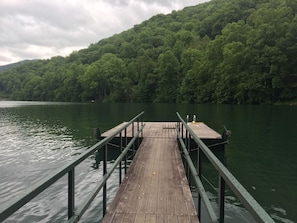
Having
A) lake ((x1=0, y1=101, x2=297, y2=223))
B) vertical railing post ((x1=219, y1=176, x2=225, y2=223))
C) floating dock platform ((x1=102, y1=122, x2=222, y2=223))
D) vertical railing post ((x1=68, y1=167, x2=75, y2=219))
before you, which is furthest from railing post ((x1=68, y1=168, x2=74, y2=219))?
lake ((x1=0, y1=101, x2=297, y2=223))

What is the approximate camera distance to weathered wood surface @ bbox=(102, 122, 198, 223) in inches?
180

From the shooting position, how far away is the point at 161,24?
523 feet

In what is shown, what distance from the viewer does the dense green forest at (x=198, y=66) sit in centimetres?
6231

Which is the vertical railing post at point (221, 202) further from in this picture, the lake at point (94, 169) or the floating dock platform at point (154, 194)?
the lake at point (94, 169)

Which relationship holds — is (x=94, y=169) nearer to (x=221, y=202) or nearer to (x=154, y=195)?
(x=154, y=195)

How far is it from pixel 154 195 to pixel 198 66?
7895 cm

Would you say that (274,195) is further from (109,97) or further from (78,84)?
(78,84)

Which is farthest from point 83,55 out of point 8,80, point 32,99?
point 8,80

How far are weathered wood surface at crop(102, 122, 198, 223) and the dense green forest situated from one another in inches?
2324

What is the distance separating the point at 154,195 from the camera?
5.61 m

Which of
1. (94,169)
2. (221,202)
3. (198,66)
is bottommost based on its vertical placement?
(94,169)

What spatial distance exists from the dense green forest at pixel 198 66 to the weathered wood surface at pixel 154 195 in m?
59.0

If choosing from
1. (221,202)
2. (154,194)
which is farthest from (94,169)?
(221,202)

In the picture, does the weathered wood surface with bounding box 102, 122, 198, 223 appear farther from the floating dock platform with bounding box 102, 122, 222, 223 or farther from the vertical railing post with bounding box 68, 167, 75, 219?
the vertical railing post with bounding box 68, 167, 75, 219
